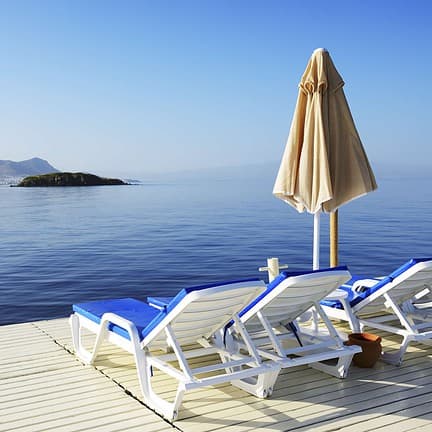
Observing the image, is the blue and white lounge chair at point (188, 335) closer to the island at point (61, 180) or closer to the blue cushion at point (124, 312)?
the blue cushion at point (124, 312)

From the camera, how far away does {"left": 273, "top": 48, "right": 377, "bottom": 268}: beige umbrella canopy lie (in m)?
4.78

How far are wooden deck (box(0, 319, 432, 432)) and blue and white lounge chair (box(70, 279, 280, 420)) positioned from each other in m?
0.11

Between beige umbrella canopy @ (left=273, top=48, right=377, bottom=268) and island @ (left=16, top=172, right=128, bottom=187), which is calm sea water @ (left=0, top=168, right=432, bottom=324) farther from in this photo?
island @ (left=16, top=172, right=128, bottom=187)

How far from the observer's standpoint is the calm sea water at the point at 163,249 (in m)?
12.0

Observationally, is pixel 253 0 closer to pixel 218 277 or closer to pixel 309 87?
pixel 218 277

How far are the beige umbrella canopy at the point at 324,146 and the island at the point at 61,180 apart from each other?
209 ft

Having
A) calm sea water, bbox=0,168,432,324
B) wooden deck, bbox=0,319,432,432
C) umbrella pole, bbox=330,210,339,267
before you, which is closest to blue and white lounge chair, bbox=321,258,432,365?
wooden deck, bbox=0,319,432,432

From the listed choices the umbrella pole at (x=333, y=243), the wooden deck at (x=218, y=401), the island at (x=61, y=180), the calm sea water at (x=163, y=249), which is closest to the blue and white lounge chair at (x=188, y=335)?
the wooden deck at (x=218, y=401)

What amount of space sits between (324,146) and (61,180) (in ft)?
212

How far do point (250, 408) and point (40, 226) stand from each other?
71.6 feet

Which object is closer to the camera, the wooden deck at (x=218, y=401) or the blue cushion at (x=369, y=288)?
the wooden deck at (x=218, y=401)

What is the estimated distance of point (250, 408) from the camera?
11.0 ft

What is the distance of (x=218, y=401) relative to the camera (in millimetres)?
3473

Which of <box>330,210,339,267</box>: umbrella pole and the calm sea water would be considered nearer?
<box>330,210,339,267</box>: umbrella pole
